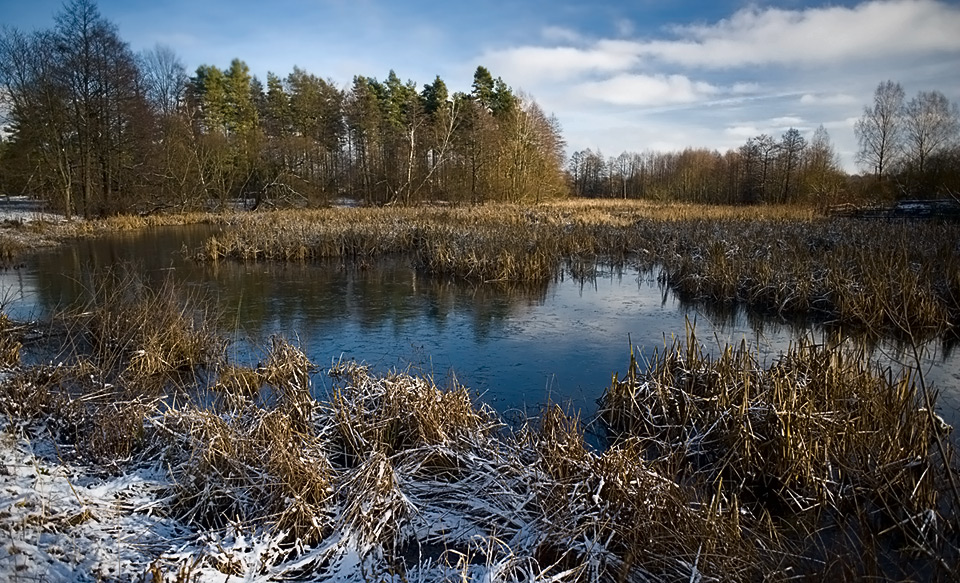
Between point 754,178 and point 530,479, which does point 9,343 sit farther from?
point 754,178

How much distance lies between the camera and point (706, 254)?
11.3 metres

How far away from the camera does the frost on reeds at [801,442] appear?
3125mm

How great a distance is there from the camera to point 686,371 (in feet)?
15.5

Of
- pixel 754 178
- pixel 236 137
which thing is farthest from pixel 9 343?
pixel 754 178

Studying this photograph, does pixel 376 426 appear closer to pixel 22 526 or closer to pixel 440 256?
pixel 22 526

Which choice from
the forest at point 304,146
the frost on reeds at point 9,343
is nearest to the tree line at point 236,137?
the forest at point 304,146

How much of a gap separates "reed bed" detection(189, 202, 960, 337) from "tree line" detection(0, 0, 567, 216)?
12.1m

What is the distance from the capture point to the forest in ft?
73.9

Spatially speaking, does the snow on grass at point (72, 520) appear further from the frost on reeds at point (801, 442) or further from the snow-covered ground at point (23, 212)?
the snow-covered ground at point (23, 212)

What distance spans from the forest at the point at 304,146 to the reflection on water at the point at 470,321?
1355 centimetres

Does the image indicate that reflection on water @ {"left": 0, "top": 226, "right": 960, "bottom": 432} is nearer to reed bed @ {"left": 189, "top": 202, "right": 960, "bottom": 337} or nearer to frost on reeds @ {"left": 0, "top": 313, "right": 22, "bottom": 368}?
reed bed @ {"left": 189, "top": 202, "right": 960, "bottom": 337}

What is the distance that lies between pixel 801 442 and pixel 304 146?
1278 inches

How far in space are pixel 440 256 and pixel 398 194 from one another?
19.9 meters

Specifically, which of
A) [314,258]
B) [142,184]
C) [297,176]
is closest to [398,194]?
[297,176]
